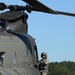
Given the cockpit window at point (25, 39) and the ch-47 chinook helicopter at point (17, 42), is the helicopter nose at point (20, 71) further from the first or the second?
the cockpit window at point (25, 39)

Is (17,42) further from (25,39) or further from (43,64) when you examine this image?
(43,64)

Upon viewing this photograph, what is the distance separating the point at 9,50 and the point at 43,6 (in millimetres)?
1664

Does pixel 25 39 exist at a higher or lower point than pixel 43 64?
higher

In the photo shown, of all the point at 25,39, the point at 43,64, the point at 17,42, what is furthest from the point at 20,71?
the point at 43,64

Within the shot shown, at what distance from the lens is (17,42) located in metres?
11.5

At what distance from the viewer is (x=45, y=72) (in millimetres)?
13312

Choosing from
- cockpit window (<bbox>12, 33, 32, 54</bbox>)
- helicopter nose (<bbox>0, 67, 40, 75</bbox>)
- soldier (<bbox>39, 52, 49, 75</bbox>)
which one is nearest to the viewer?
helicopter nose (<bbox>0, 67, 40, 75</bbox>)

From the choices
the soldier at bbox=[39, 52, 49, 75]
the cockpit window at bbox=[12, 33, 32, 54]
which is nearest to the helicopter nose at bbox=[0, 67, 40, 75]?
the soldier at bbox=[39, 52, 49, 75]

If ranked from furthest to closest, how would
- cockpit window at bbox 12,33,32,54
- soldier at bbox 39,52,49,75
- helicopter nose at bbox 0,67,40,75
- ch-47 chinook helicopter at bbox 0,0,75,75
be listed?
soldier at bbox 39,52,49,75 < cockpit window at bbox 12,33,32,54 < ch-47 chinook helicopter at bbox 0,0,75,75 < helicopter nose at bbox 0,67,40,75

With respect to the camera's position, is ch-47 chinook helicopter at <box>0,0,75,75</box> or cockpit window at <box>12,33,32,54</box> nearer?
ch-47 chinook helicopter at <box>0,0,75,75</box>

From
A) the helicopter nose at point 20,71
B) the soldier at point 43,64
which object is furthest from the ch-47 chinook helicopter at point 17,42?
the soldier at point 43,64

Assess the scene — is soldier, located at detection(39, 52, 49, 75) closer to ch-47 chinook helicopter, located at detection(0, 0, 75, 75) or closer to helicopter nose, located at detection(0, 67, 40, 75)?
ch-47 chinook helicopter, located at detection(0, 0, 75, 75)

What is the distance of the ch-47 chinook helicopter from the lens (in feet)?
34.2

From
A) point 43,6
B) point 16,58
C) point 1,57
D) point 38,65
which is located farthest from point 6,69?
point 38,65
